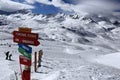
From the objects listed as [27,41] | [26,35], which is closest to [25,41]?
[27,41]

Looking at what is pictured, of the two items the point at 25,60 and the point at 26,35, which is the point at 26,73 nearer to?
the point at 25,60

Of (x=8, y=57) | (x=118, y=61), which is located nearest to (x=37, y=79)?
(x=8, y=57)

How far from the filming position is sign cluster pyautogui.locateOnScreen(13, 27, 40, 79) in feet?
36.6

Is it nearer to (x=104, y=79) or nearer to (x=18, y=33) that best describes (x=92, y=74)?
(x=104, y=79)

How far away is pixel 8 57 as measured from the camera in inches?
1451

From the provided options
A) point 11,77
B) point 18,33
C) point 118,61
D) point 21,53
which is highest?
point 18,33

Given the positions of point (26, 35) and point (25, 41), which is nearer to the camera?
point (26, 35)

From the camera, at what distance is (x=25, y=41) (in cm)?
1138

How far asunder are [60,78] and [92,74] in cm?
261

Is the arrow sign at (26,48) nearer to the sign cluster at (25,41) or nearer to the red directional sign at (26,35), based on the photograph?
the sign cluster at (25,41)

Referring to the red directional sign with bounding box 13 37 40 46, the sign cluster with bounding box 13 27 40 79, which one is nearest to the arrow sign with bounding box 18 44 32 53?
the sign cluster with bounding box 13 27 40 79

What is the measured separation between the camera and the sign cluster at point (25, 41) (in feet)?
36.6

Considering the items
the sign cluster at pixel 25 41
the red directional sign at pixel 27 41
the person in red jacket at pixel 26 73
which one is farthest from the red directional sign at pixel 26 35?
the person in red jacket at pixel 26 73

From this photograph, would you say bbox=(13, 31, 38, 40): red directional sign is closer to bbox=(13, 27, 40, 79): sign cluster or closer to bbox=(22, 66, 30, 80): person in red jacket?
bbox=(13, 27, 40, 79): sign cluster
